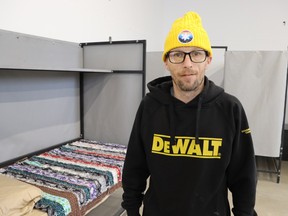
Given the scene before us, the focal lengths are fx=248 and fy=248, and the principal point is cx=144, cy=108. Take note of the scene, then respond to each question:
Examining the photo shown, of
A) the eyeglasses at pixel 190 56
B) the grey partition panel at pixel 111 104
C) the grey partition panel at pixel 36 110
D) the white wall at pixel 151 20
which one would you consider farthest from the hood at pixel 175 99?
the white wall at pixel 151 20

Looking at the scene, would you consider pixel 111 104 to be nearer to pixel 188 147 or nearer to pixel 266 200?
pixel 188 147

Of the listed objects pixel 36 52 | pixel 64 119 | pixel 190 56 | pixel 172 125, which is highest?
pixel 36 52

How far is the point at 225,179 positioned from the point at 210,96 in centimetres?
33

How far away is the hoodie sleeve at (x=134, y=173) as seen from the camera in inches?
42.1

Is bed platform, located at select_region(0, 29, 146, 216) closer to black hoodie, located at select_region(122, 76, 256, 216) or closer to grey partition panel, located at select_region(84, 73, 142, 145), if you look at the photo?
grey partition panel, located at select_region(84, 73, 142, 145)

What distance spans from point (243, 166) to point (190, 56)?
0.47 m

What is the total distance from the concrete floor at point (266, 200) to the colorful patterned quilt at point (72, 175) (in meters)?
0.48

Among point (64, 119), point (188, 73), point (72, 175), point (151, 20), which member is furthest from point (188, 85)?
point (151, 20)

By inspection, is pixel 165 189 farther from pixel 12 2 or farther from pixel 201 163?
pixel 12 2

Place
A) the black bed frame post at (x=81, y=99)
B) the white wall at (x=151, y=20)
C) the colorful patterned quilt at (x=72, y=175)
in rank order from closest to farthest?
A: the colorful patterned quilt at (x=72, y=175) → the white wall at (x=151, y=20) → the black bed frame post at (x=81, y=99)

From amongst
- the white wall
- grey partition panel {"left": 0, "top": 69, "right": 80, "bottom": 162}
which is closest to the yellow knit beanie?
grey partition panel {"left": 0, "top": 69, "right": 80, "bottom": 162}

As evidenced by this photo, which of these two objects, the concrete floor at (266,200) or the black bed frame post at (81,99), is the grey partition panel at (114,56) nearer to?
the black bed frame post at (81,99)

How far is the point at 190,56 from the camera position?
95 centimetres

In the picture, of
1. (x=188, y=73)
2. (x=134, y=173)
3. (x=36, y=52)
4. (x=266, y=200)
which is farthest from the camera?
(x=266, y=200)
